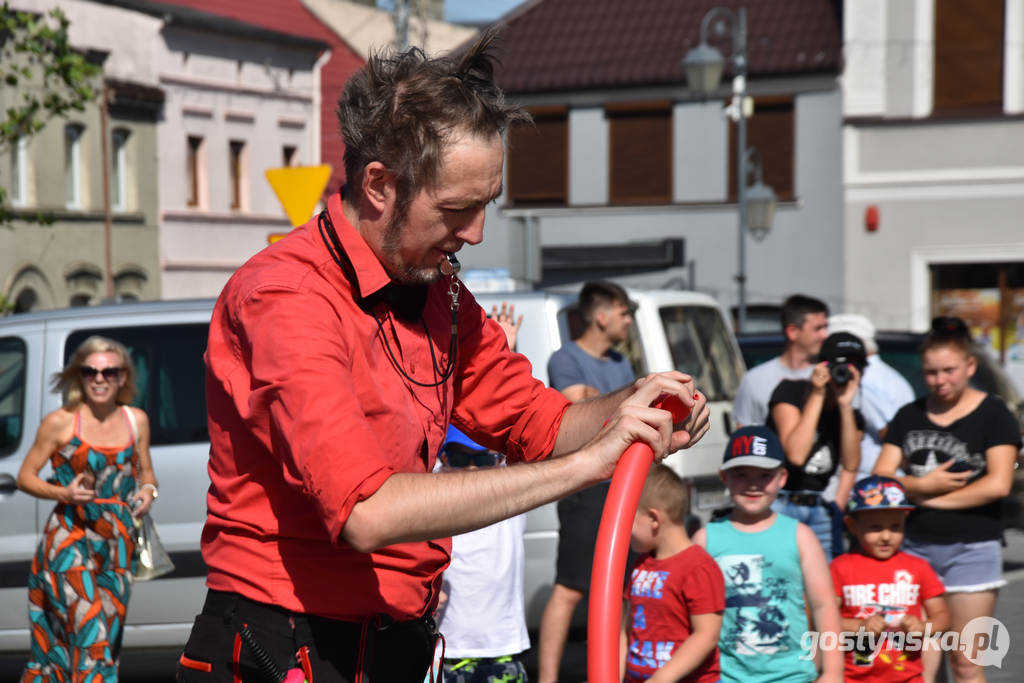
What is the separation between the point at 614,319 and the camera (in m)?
7.97

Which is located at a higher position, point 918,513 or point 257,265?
point 257,265

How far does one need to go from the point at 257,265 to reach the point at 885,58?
2609cm

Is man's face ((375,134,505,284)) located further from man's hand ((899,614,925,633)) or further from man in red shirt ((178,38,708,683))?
man's hand ((899,614,925,633))

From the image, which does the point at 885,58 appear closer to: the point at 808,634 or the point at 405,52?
the point at 808,634

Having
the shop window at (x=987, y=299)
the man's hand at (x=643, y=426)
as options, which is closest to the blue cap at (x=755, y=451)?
the man's hand at (x=643, y=426)

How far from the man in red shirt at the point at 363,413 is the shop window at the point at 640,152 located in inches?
1075

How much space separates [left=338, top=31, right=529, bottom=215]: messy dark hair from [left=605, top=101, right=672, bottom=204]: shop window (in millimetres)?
27259

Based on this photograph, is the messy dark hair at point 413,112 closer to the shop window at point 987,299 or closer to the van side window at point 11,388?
the van side window at point 11,388

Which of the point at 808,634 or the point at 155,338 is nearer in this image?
the point at 808,634

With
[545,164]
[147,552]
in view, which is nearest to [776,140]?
[545,164]

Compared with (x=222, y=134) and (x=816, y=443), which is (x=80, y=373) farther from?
(x=222, y=134)

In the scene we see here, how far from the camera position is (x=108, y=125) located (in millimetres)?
30312

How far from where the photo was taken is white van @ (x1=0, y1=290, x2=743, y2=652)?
25.2ft

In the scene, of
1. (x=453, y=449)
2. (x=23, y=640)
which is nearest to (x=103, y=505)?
(x=23, y=640)
